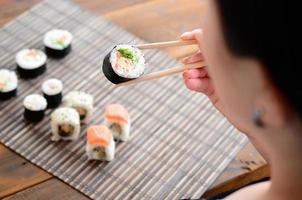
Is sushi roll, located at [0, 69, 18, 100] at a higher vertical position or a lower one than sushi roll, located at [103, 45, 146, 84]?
lower

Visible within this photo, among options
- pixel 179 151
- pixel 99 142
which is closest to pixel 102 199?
pixel 99 142

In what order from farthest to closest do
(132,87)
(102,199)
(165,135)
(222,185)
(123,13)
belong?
(123,13), (132,87), (165,135), (222,185), (102,199)

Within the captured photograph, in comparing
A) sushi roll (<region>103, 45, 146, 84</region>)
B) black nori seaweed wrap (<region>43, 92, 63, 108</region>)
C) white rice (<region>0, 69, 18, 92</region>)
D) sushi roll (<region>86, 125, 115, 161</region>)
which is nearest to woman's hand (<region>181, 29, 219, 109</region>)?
sushi roll (<region>103, 45, 146, 84</region>)

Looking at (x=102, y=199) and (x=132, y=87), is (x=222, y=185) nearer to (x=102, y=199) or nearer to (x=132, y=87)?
(x=102, y=199)

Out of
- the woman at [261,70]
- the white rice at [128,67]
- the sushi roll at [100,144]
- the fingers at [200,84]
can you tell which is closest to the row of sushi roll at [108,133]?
the sushi roll at [100,144]

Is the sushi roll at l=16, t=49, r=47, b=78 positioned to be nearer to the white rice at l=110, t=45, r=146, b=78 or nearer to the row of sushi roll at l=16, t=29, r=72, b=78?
the row of sushi roll at l=16, t=29, r=72, b=78

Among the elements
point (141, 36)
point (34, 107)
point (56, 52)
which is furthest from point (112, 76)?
point (141, 36)

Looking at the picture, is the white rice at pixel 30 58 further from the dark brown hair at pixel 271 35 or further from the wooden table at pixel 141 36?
the dark brown hair at pixel 271 35
